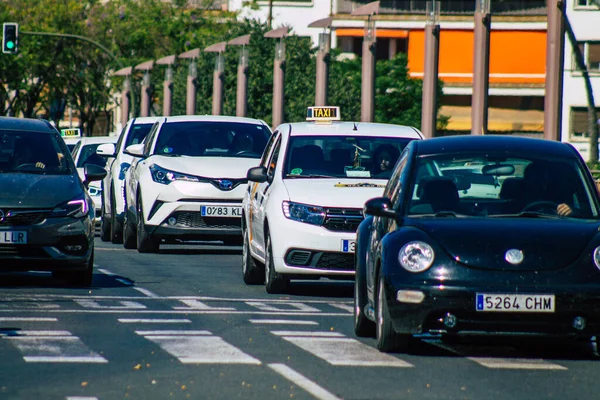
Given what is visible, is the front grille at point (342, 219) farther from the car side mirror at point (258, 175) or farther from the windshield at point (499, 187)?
the windshield at point (499, 187)

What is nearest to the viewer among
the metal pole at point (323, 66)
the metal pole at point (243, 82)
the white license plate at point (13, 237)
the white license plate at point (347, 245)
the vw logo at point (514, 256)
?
the vw logo at point (514, 256)

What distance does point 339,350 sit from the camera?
33.5 ft

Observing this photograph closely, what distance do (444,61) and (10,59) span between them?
86.3 feet

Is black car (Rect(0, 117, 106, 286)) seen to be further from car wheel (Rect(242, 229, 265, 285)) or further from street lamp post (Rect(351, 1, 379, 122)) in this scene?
street lamp post (Rect(351, 1, 379, 122))

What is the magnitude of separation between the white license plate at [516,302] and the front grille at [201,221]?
414 inches

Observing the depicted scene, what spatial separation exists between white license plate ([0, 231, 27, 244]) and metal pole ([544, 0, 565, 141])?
62.5 ft

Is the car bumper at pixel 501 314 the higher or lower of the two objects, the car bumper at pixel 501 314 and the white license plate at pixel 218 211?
the higher

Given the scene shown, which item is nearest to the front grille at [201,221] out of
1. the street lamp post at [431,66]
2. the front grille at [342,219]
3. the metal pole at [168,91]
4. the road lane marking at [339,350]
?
the front grille at [342,219]

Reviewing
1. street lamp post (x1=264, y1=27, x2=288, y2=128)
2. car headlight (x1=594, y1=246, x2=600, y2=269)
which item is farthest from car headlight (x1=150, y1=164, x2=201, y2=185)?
street lamp post (x1=264, y1=27, x2=288, y2=128)

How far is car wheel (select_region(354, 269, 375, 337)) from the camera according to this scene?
432 inches

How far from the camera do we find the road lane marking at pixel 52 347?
951 centimetres

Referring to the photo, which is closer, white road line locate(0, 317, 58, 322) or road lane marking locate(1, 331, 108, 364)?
road lane marking locate(1, 331, 108, 364)

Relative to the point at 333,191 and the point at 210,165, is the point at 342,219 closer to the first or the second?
the point at 333,191

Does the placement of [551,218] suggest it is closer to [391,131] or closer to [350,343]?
[350,343]
